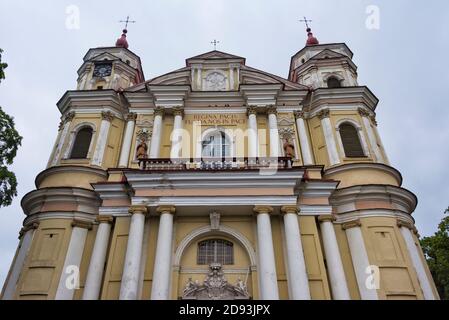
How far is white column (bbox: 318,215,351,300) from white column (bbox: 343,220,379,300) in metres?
0.64

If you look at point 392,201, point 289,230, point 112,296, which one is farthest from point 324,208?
point 112,296

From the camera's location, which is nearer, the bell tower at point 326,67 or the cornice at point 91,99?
the cornice at point 91,99

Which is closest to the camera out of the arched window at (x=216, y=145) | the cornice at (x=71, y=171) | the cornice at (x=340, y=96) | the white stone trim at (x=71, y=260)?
the white stone trim at (x=71, y=260)

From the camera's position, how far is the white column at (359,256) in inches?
494

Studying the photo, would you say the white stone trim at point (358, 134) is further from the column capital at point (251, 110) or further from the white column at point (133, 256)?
the white column at point (133, 256)

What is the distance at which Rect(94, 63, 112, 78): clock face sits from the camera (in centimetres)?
2000

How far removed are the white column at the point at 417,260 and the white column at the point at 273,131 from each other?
19.6ft

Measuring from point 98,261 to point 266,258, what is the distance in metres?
6.16

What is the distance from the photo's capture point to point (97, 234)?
13.5m

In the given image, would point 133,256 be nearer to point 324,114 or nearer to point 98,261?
point 98,261

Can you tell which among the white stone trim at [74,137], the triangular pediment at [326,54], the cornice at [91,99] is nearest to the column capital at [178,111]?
the cornice at [91,99]

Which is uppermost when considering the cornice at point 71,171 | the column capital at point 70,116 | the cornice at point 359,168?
the column capital at point 70,116

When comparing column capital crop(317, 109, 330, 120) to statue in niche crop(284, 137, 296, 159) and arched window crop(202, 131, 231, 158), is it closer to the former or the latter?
statue in niche crop(284, 137, 296, 159)

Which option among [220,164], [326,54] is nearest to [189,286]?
[220,164]
